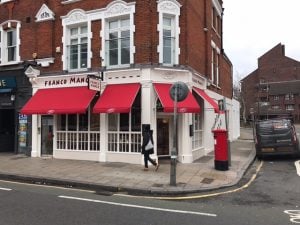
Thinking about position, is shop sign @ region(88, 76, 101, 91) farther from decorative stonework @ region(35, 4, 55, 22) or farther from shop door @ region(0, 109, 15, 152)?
shop door @ region(0, 109, 15, 152)

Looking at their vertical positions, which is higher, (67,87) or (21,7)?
(21,7)

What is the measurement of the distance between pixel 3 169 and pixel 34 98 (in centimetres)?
422

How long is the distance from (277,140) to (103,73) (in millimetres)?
8310

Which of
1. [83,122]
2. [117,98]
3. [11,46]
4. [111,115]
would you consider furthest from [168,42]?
[11,46]

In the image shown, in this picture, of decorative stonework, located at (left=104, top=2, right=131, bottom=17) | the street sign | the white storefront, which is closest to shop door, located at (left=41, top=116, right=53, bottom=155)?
the white storefront

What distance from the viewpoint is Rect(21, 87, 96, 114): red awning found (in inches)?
590

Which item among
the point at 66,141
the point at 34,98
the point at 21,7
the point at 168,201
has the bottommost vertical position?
the point at 168,201

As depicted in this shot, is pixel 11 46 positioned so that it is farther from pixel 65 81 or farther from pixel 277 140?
pixel 277 140

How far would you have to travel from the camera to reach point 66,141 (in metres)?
16.5

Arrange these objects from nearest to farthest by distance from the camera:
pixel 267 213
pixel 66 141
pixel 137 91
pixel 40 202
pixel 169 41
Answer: pixel 267 213 < pixel 40 202 < pixel 137 91 < pixel 169 41 < pixel 66 141

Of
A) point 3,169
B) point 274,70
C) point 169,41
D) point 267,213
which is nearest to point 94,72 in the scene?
point 169,41

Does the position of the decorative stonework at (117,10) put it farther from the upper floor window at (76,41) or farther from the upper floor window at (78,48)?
the upper floor window at (78,48)

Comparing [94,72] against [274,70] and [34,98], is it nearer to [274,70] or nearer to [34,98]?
[34,98]

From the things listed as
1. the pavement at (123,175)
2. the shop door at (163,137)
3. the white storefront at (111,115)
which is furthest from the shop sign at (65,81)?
the shop door at (163,137)
